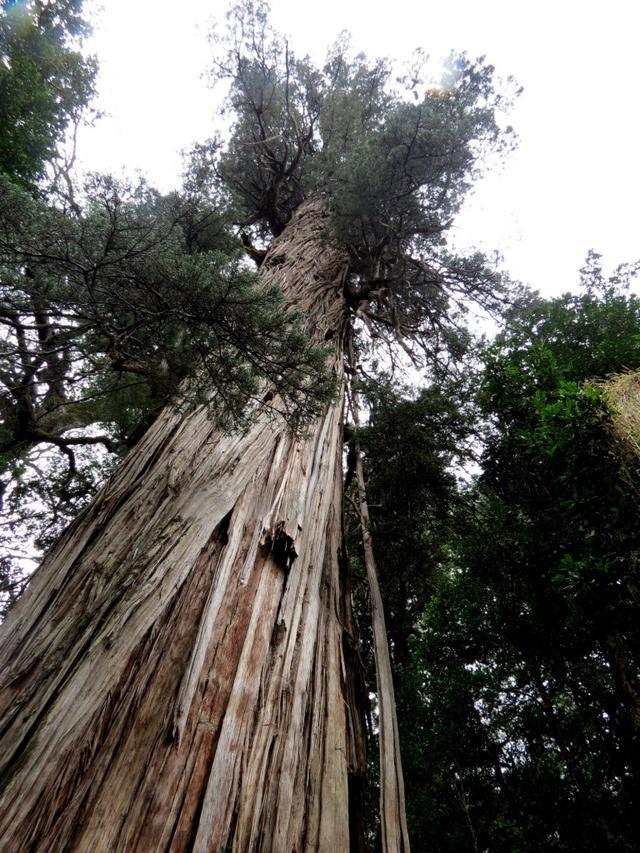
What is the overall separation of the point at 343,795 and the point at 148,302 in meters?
2.62

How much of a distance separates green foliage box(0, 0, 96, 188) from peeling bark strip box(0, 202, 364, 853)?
4.67m

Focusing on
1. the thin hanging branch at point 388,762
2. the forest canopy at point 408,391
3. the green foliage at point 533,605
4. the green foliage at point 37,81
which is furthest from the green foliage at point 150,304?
the green foliage at point 37,81

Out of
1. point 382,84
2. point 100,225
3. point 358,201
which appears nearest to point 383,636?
point 100,225

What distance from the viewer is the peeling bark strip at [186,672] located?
1.21 metres

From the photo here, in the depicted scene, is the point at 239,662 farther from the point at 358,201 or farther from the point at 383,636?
the point at 358,201

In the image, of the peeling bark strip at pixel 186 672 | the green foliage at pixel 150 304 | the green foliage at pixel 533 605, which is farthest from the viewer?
the green foliage at pixel 533 605

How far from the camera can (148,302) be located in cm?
266

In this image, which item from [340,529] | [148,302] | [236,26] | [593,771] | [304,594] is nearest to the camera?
[304,594]

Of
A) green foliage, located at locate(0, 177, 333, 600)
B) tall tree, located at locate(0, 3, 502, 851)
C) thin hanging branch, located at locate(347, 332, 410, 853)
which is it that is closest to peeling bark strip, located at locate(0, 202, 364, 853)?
tall tree, located at locate(0, 3, 502, 851)

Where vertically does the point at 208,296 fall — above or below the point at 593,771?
above

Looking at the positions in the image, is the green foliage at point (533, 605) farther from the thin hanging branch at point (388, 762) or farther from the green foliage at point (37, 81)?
the green foliage at point (37, 81)

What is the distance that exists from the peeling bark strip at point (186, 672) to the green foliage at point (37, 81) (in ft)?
15.3

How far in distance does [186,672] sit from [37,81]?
7.02m

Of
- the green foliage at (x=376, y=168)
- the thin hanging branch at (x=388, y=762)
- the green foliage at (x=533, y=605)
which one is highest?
the green foliage at (x=376, y=168)
